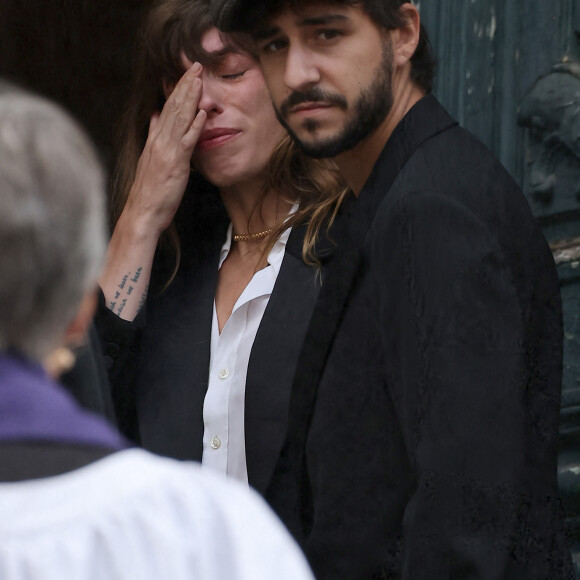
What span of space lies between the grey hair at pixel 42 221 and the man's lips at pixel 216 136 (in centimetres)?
144

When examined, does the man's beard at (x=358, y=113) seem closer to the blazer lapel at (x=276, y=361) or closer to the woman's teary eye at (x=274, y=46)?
the woman's teary eye at (x=274, y=46)

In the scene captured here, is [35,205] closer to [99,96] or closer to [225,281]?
[225,281]

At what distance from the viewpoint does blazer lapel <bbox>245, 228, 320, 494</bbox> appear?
7.24ft

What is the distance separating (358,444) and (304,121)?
1.75 feet

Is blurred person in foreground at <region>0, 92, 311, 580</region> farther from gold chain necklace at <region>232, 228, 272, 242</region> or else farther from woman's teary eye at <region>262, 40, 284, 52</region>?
gold chain necklace at <region>232, 228, 272, 242</region>

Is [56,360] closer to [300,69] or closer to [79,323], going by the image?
[79,323]

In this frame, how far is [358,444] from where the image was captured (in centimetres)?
176

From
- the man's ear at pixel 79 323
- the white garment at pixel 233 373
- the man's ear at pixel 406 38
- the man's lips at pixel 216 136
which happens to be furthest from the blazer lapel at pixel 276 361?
the man's ear at pixel 79 323

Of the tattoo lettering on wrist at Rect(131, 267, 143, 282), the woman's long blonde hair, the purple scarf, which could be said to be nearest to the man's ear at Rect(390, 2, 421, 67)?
the woman's long blonde hair

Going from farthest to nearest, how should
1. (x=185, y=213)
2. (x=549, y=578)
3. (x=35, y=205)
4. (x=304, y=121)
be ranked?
(x=185, y=213) < (x=304, y=121) < (x=549, y=578) < (x=35, y=205)

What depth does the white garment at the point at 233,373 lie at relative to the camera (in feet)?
7.45

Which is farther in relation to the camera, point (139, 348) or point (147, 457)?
point (139, 348)

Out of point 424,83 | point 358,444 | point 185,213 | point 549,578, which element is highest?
point 424,83

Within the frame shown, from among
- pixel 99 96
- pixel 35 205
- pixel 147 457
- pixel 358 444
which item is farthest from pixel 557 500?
pixel 99 96
